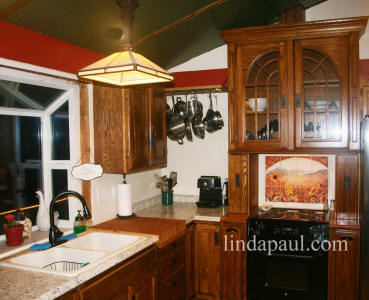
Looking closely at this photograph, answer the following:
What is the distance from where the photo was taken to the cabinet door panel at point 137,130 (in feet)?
9.50

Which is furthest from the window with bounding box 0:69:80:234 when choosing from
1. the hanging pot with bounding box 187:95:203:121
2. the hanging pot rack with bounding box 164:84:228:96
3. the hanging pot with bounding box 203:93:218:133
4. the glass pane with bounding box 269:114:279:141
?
the glass pane with bounding box 269:114:279:141

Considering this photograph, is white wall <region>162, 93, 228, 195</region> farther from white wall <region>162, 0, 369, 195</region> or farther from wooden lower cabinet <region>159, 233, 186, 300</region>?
wooden lower cabinet <region>159, 233, 186, 300</region>

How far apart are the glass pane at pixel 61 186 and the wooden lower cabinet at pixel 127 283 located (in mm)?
870

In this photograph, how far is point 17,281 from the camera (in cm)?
179

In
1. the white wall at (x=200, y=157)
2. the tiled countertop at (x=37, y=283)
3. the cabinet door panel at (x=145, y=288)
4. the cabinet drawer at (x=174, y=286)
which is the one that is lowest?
the cabinet drawer at (x=174, y=286)

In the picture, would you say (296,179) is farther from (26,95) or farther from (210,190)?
(26,95)

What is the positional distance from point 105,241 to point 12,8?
1.69 metres

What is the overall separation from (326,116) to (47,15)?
2.39 metres

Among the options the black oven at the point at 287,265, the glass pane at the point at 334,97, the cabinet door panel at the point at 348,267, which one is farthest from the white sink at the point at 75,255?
the glass pane at the point at 334,97

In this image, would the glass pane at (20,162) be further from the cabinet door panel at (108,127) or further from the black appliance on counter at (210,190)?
the black appliance on counter at (210,190)

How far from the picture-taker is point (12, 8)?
1.98 meters

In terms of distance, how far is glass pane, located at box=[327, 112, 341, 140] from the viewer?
3135 mm

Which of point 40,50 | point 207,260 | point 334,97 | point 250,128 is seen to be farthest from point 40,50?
point 334,97

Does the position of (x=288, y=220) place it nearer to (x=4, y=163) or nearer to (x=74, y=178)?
(x=74, y=178)
